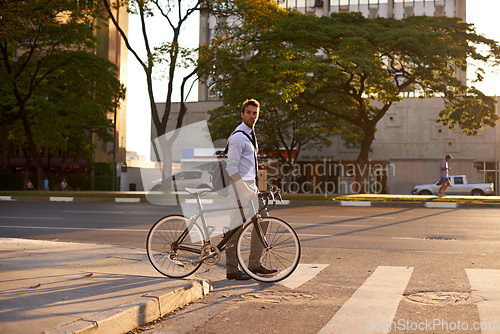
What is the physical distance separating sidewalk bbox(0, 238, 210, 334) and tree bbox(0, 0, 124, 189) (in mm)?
25233

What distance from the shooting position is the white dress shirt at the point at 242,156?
20.3ft

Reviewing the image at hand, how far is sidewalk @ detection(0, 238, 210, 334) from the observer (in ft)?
13.6

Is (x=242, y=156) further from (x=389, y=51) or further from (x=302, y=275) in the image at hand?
(x=389, y=51)

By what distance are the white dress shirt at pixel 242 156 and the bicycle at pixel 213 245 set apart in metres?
0.31

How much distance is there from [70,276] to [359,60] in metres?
19.7

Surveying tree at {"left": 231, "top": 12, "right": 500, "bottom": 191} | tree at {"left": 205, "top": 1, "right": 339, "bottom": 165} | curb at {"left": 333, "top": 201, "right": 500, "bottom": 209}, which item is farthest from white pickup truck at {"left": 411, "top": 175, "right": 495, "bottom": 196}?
curb at {"left": 333, "top": 201, "right": 500, "bottom": 209}

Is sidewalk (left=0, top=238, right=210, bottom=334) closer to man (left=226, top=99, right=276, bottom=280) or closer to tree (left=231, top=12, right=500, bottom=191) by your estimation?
man (left=226, top=99, right=276, bottom=280)

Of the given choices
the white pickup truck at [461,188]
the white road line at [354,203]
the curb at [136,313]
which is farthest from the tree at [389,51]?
the curb at [136,313]

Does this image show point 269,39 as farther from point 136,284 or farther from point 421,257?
point 136,284

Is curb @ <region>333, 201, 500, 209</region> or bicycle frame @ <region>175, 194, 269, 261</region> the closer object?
bicycle frame @ <region>175, 194, 269, 261</region>

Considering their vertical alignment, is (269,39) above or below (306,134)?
above

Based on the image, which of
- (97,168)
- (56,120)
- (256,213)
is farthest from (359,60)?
(97,168)

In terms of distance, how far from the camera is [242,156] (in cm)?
630

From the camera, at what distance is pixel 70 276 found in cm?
602
